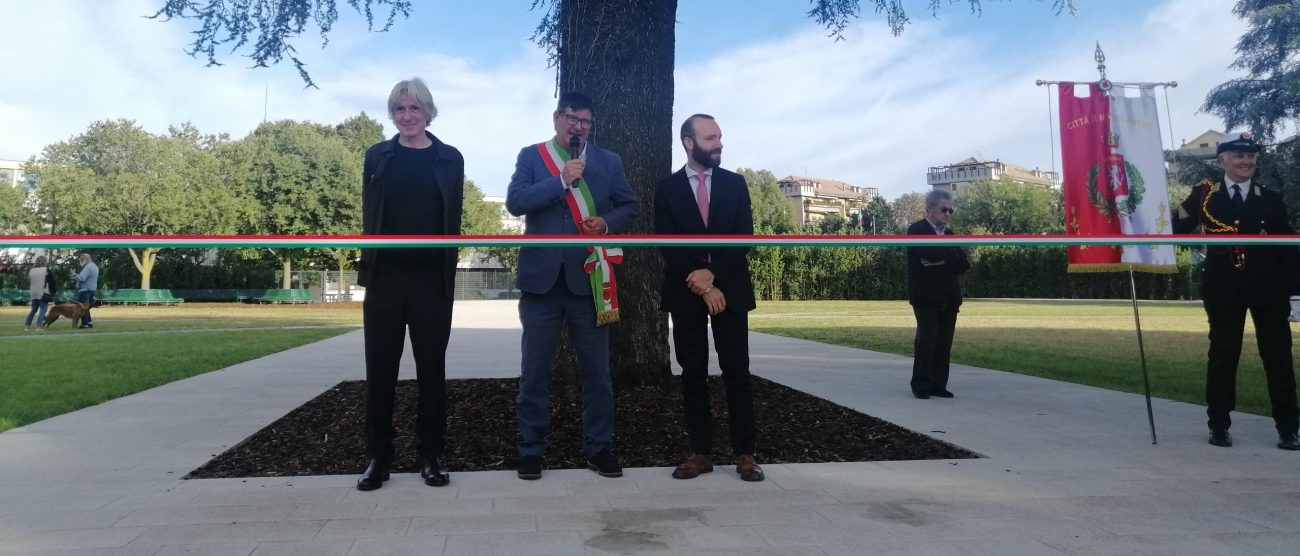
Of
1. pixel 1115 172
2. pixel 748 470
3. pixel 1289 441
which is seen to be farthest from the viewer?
pixel 1115 172

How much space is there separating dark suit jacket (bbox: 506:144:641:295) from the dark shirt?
371 millimetres

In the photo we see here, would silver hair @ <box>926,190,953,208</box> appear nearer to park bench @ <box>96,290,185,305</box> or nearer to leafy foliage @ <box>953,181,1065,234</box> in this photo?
park bench @ <box>96,290,185,305</box>

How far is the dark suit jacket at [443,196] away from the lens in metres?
3.62

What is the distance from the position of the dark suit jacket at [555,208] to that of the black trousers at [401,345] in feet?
1.50

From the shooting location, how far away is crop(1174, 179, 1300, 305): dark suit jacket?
4.46 metres

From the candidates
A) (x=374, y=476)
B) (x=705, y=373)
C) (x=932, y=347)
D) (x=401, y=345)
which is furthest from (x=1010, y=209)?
(x=374, y=476)

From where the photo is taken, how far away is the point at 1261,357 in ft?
14.8

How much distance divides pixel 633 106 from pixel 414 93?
215cm

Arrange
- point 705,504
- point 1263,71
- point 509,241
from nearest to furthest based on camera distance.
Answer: point 705,504 → point 509,241 → point 1263,71

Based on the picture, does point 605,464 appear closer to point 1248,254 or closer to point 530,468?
point 530,468

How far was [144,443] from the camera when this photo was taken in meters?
4.54

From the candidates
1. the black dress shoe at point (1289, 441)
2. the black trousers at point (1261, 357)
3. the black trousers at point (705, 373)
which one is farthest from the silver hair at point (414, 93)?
the black dress shoe at point (1289, 441)

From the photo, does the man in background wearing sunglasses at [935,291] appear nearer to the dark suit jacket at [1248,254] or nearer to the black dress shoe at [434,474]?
the dark suit jacket at [1248,254]

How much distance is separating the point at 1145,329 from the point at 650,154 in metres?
14.6
